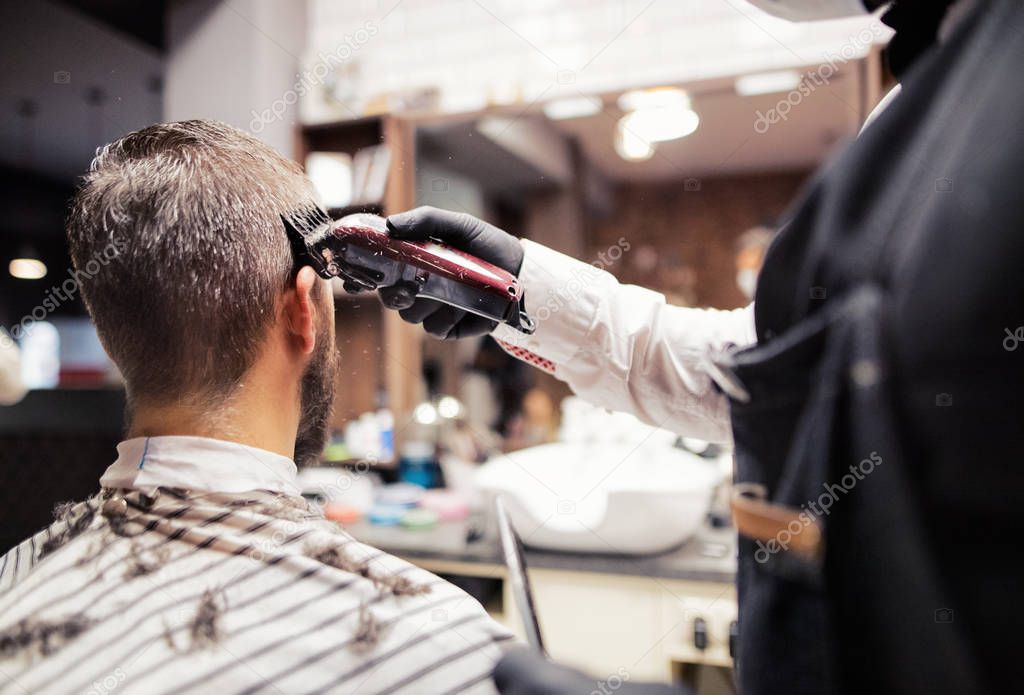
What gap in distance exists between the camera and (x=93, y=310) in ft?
2.87

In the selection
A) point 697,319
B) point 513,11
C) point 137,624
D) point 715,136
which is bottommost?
point 137,624

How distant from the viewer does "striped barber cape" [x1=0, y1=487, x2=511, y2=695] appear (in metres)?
0.69

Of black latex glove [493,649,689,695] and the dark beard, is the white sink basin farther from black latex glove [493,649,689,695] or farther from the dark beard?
black latex glove [493,649,689,695]

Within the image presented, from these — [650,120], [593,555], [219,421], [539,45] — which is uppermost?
[539,45]

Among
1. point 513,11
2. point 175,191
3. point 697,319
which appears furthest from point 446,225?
point 513,11

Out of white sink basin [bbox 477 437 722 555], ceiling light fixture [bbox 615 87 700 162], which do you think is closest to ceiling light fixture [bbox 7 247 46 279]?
white sink basin [bbox 477 437 722 555]

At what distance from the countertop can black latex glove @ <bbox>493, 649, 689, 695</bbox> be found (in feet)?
3.24

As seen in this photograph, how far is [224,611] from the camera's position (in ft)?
2.39

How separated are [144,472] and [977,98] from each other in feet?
3.08

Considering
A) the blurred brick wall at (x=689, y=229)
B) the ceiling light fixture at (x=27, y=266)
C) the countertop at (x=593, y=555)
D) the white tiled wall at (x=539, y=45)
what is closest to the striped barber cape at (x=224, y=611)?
the countertop at (x=593, y=555)

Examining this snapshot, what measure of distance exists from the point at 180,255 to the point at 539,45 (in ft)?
7.36

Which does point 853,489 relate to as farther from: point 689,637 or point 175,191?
point 689,637

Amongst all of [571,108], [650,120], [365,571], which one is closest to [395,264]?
[365,571]

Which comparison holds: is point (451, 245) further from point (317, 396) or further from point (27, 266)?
point (27, 266)
